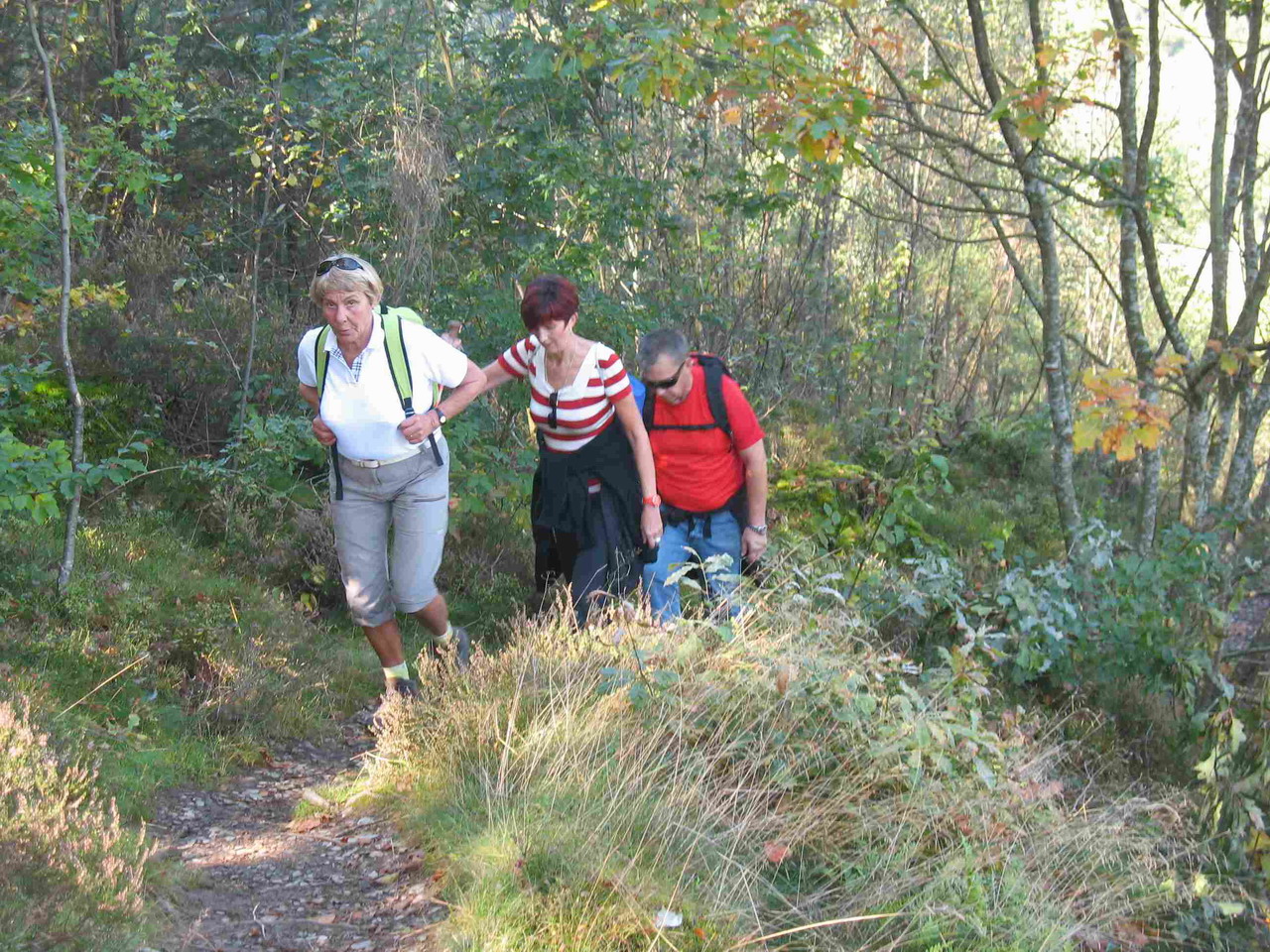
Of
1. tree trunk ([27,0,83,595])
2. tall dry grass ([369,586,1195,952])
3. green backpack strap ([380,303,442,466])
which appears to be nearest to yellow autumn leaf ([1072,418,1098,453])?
tall dry grass ([369,586,1195,952])

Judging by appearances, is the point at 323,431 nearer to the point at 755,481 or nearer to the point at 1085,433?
the point at 755,481

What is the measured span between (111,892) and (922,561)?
4986 mm

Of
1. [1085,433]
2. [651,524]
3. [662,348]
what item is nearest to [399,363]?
[662,348]

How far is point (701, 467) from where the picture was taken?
5.71 m

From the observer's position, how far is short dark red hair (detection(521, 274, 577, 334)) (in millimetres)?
4961

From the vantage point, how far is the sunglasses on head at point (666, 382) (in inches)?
212

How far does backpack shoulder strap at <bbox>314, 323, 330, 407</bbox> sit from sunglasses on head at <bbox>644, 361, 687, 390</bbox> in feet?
4.66

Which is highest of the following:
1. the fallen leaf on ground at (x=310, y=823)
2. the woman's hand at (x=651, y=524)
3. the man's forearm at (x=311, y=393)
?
the man's forearm at (x=311, y=393)

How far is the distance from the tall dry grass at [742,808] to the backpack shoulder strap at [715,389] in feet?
3.38

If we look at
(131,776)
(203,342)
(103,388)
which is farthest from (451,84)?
(131,776)

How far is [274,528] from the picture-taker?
7469mm

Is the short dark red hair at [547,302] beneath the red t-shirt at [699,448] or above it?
above

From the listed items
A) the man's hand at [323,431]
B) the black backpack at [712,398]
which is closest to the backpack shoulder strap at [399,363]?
the man's hand at [323,431]

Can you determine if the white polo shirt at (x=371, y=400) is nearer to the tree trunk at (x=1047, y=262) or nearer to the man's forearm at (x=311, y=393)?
the man's forearm at (x=311, y=393)
